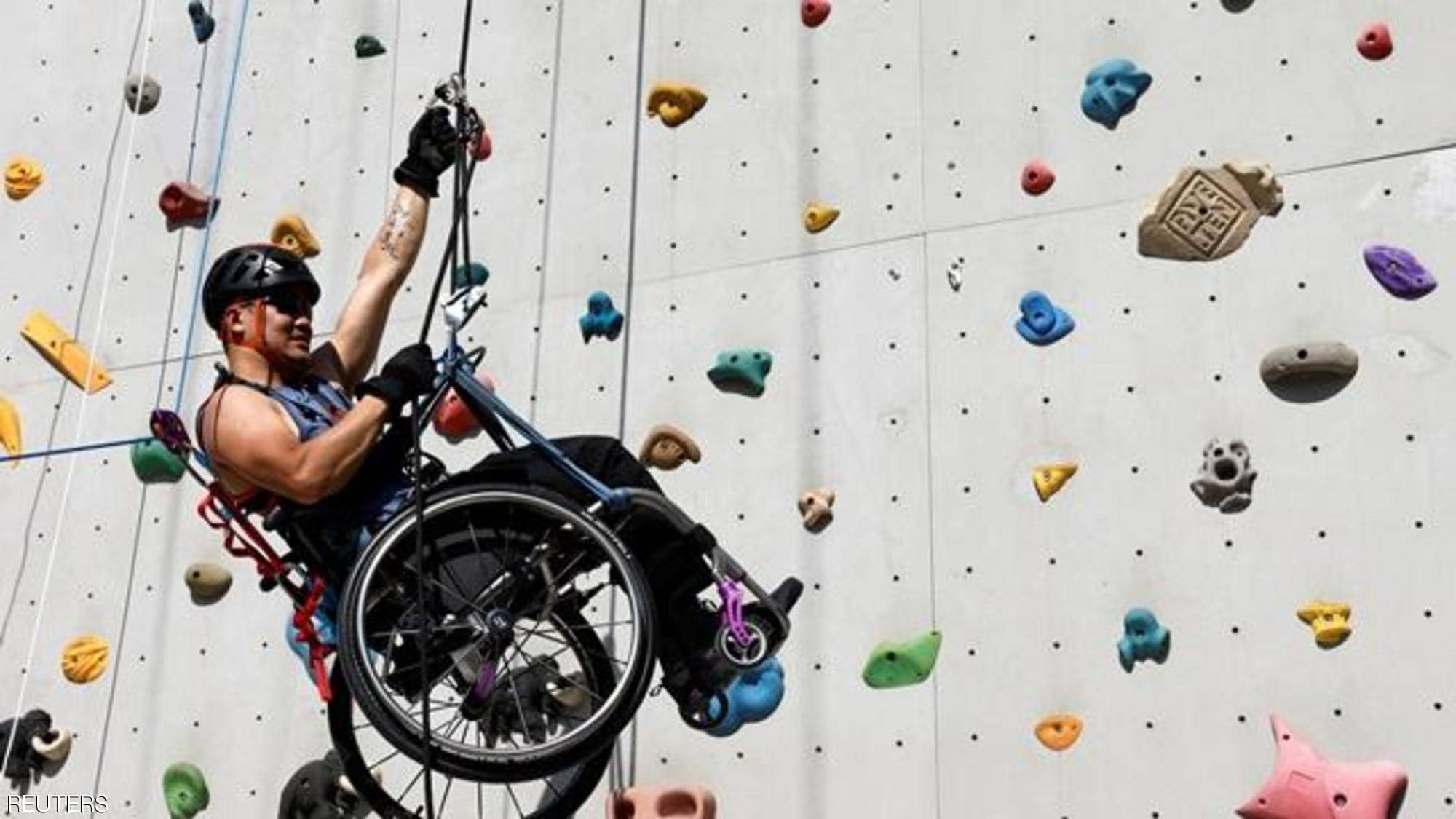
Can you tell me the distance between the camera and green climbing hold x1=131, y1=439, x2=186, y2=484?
581cm

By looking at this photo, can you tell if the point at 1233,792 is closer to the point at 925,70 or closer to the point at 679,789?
the point at 679,789

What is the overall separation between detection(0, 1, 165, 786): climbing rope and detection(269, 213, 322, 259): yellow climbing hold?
617mm

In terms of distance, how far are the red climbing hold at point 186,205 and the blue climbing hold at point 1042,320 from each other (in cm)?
236

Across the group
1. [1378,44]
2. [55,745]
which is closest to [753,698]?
[1378,44]

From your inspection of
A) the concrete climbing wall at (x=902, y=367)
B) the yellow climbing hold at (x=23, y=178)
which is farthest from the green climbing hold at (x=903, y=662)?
the yellow climbing hold at (x=23, y=178)

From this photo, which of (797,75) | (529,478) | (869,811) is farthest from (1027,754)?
(797,75)

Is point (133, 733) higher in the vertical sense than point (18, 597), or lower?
A: lower

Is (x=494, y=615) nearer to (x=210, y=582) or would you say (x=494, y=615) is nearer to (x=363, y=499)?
(x=363, y=499)

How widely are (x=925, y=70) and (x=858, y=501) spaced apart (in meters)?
0.99

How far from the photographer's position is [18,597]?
603 cm

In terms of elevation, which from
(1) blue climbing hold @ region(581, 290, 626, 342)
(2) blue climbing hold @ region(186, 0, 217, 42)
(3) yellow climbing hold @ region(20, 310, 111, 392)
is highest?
(2) blue climbing hold @ region(186, 0, 217, 42)

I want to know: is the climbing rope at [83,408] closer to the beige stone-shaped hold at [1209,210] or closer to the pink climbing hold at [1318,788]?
the beige stone-shaped hold at [1209,210]
